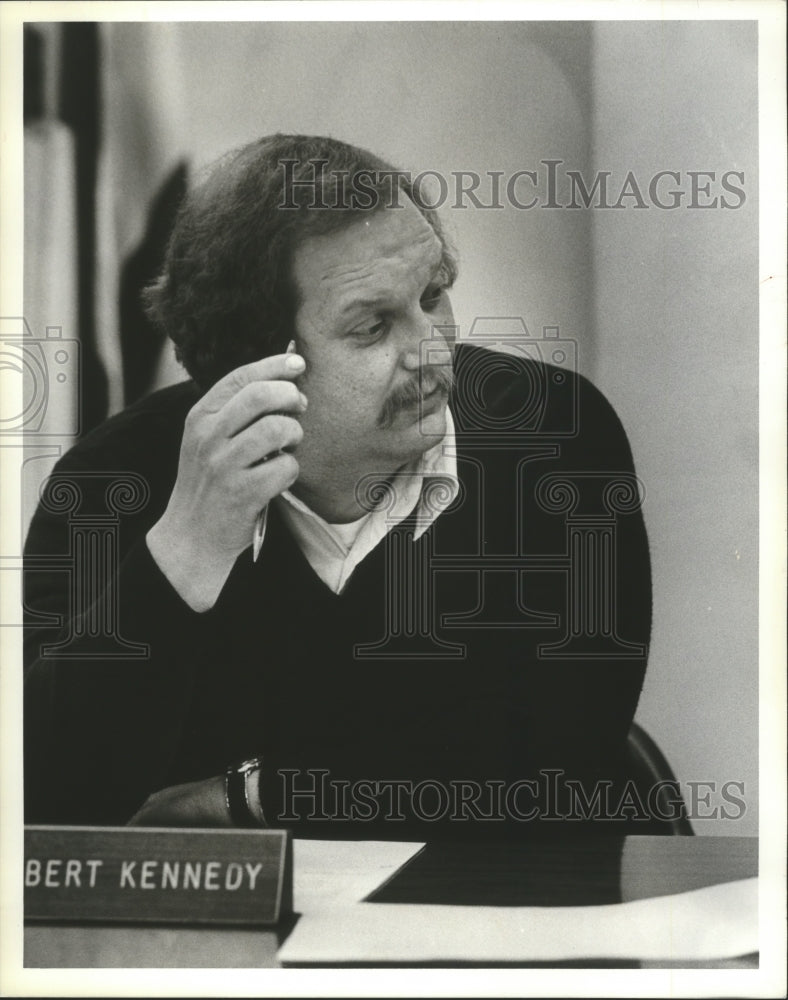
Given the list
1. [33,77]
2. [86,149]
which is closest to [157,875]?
[86,149]

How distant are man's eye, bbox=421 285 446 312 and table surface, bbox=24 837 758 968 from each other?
3.52 feet

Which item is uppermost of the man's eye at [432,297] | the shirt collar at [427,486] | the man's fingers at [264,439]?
the man's eye at [432,297]

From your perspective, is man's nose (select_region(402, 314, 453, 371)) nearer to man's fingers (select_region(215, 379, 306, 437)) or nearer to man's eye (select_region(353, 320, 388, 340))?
man's eye (select_region(353, 320, 388, 340))

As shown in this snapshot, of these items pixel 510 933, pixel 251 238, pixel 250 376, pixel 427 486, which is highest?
pixel 251 238

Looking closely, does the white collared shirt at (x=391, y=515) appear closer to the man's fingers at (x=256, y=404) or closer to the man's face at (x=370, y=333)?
the man's face at (x=370, y=333)

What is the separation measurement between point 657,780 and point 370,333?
106 centimetres

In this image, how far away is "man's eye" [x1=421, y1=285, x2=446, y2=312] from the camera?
247 cm

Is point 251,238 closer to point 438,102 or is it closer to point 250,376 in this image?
point 250,376

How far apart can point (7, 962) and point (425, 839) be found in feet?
2.87

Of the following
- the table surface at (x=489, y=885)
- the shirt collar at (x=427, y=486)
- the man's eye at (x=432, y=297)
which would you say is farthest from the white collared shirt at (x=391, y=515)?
the table surface at (x=489, y=885)

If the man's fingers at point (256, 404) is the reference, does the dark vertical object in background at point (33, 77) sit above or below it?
above

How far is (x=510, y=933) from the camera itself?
2439 millimetres

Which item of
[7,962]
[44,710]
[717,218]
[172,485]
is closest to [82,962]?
[7,962]

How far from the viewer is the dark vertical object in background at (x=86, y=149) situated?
2486 millimetres
